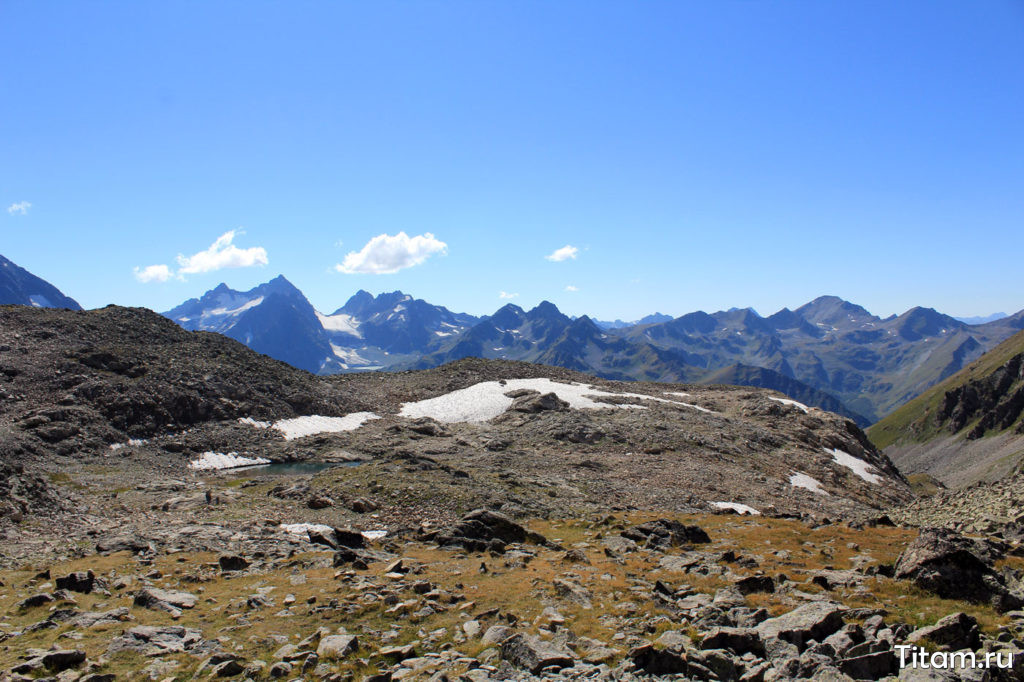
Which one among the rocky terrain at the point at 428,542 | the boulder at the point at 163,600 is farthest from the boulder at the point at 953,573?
the boulder at the point at 163,600

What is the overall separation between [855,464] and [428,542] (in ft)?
227

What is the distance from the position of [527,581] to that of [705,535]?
1519cm

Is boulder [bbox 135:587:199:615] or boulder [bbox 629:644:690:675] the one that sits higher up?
boulder [bbox 629:644:690:675]

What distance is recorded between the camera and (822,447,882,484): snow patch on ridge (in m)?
73.9

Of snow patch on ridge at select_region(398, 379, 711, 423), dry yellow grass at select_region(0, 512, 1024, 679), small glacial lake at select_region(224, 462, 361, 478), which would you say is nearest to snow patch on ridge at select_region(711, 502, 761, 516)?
dry yellow grass at select_region(0, 512, 1024, 679)

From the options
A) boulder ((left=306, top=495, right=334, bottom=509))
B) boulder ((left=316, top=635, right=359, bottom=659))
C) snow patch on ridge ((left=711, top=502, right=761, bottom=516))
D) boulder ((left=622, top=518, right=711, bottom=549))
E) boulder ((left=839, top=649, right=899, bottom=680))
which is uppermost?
boulder ((left=839, top=649, right=899, bottom=680))

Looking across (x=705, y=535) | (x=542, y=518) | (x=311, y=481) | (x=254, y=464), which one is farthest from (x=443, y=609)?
(x=254, y=464)

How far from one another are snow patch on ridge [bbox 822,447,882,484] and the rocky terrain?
895 mm

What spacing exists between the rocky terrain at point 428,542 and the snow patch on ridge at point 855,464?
895mm

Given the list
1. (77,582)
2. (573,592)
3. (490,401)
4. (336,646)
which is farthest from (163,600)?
(490,401)

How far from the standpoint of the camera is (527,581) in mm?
23859

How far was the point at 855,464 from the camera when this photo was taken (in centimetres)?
7762

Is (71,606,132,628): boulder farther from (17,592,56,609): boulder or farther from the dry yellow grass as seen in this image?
(17,592,56,609): boulder

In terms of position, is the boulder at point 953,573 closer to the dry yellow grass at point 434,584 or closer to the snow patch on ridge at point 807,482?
the dry yellow grass at point 434,584
